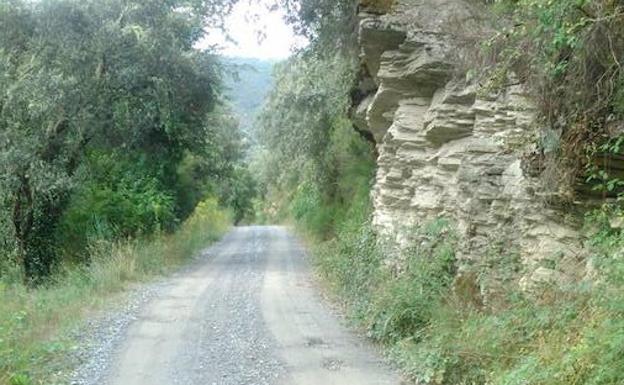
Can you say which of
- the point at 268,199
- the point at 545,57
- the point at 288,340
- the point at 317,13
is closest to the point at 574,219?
the point at 545,57

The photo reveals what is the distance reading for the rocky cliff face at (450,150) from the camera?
728 cm

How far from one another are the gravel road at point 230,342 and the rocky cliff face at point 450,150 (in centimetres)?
192

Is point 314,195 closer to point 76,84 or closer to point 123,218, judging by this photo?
point 123,218

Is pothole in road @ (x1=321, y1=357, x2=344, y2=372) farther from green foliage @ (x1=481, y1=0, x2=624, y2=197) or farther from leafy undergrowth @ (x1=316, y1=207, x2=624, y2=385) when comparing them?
green foliage @ (x1=481, y1=0, x2=624, y2=197)

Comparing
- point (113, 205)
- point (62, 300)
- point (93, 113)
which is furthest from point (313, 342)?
point (113, 205)

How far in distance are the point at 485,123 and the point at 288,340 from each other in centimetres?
373

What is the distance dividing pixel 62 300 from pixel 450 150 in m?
6.83

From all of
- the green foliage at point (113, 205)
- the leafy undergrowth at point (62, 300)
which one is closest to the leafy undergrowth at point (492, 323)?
the leafy undergrowth at point (62, 300)

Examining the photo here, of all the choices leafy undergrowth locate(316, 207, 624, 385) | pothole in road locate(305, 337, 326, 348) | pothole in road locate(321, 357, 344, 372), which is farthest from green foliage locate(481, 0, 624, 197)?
pothole in road locate(305, 337, 326, 348)

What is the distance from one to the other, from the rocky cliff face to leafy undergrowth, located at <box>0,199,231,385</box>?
4.86 metres

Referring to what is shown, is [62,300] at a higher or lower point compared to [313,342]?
higher

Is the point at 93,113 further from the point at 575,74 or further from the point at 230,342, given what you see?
the point at 575,74

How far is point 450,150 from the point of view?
9.98 metres

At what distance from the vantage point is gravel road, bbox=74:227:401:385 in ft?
24.7
